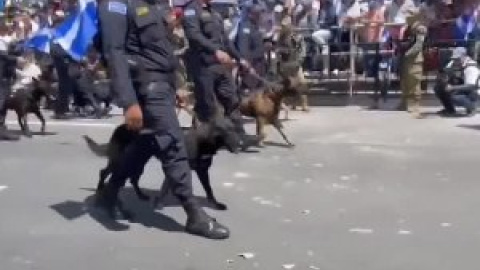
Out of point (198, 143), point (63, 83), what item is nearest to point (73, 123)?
point (63, 83)

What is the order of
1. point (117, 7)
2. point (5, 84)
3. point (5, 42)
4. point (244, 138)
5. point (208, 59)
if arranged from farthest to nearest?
point (5, 42) → point (5, 84) → point (244, 138) → point (208, 59) → point (117, 7)

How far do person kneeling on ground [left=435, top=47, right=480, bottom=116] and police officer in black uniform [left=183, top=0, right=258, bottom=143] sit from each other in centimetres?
463

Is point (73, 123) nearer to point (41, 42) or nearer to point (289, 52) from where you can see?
point (41, 42)

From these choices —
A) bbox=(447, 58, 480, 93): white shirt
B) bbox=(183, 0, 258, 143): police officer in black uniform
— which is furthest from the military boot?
bbox=(183, 0, 258, 143): police officer in black uniform

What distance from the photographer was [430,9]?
17.7m

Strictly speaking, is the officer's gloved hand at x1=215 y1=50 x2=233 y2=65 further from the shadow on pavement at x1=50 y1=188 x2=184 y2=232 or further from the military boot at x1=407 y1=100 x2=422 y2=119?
the military boot at x1=407 y1=100 x2=422 y2=119

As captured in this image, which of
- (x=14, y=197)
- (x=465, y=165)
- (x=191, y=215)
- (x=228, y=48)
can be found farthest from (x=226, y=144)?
(x=465, y=165)

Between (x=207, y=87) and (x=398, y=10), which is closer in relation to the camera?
(x=207, y=87)

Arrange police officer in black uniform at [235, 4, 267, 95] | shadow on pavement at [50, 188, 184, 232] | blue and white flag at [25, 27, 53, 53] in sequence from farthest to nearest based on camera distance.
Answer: blue and white flag at [25, 27, 53, 53]
police officer in black uniform at [235, 4, 267, 95]
shadow on pavement at [50, 188, 184, 232]

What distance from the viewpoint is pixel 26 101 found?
1350 cm

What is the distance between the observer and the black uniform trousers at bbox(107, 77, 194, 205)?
725 centimetres

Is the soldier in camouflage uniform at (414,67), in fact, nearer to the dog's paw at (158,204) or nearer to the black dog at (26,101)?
the black dog at (26,101)

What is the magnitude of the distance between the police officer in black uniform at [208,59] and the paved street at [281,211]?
2.10 ft

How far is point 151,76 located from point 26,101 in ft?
21.6
